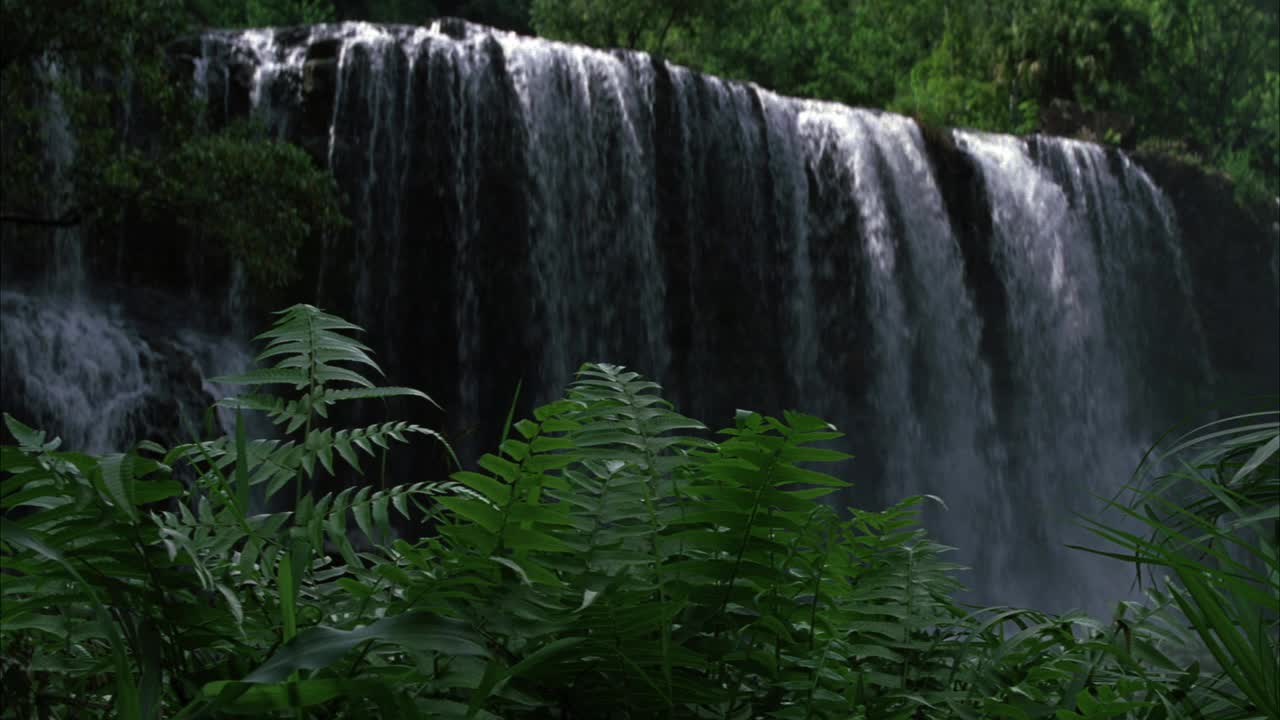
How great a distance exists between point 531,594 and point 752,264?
617 inches

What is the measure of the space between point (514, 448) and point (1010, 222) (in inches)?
734

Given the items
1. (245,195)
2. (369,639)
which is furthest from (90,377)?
(369,639)

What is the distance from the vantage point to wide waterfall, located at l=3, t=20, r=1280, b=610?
45.9 ft

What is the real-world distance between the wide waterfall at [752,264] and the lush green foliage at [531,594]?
36.6 feet

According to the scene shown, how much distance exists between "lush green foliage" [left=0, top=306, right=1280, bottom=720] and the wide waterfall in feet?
36.6

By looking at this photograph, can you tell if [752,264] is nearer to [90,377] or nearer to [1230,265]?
[90,377]

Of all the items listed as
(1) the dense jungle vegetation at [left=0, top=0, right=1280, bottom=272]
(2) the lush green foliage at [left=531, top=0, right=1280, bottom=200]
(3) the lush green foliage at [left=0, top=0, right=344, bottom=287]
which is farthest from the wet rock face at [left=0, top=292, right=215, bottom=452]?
(2) the lush green foliage at [left=531, top=0, right=1280, bottom=200]

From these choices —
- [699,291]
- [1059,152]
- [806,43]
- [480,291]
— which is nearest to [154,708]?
[480,291]

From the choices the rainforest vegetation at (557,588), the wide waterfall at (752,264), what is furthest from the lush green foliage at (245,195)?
the rainforest vegetation at (557,588)

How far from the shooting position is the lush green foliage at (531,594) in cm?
87

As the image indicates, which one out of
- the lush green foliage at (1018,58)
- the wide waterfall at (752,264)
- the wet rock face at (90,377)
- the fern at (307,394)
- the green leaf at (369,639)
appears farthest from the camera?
the lush green foliage at (1018,58)

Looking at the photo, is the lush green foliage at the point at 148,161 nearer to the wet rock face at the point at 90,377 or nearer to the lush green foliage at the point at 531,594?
the wet rock face at the point at 90,377

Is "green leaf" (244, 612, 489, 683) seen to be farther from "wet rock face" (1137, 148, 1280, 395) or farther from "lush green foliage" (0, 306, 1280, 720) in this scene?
"wet rock face" (1137, 148, 1280, 395)

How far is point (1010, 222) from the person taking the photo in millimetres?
18422
